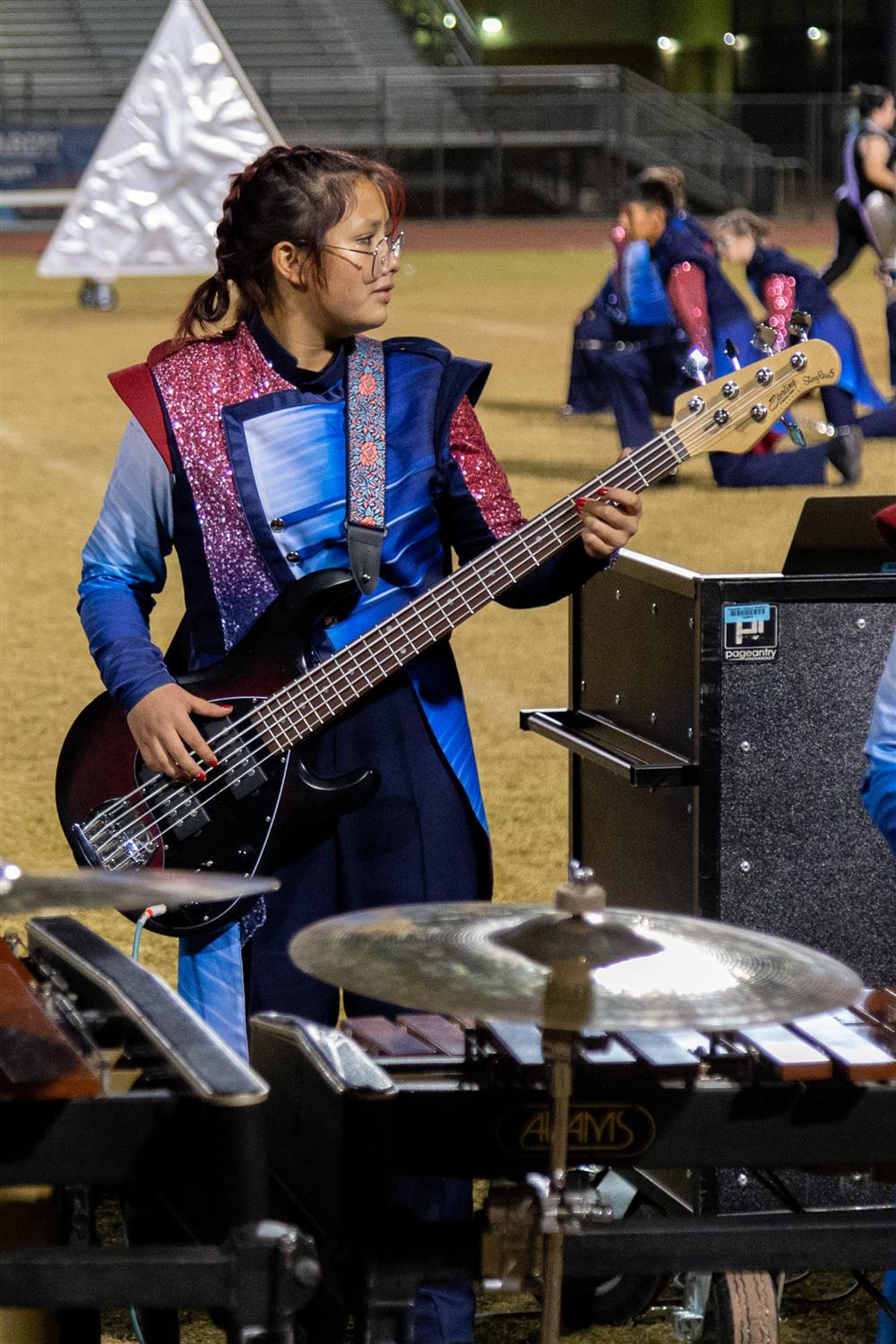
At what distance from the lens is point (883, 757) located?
8.10ft

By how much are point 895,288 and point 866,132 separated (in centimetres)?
219

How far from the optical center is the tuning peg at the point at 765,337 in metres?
3.22

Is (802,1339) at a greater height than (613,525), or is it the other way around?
(613,525)

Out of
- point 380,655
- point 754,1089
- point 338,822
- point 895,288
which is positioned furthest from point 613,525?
point 895,288

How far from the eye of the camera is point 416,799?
2918 millimetres

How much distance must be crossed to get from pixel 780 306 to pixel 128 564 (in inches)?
47.6

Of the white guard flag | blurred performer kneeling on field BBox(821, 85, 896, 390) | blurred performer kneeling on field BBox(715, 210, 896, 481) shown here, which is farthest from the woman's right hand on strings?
blurred performer kneeling on field BBox(821, 85, 896, 390)

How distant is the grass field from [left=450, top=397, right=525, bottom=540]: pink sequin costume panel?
2.07 feet

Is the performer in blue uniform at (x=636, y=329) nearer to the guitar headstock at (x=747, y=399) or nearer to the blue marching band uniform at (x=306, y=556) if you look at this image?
the guitar headstock at (x=747, y=399)

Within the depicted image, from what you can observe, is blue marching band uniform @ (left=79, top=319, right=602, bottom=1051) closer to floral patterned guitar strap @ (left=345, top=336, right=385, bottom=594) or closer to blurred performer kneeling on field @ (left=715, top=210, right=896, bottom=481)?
floral patterned guitar strap @ (left=345, top=336, right=385, bottom=594)

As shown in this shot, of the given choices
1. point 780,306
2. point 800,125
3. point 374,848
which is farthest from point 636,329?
point 800,125

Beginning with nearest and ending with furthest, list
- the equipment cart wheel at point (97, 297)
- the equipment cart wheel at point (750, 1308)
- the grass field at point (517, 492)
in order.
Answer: the equipment cart wheel at point (750, 1308) < the grass field at point (517, 492) < the equipment cart wheel at point (97, 297)

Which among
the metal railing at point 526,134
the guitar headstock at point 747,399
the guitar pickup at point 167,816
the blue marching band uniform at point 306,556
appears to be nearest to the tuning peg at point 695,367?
the guitar headstock at point 747,399

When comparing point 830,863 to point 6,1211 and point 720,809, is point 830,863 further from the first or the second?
point 6,1211
